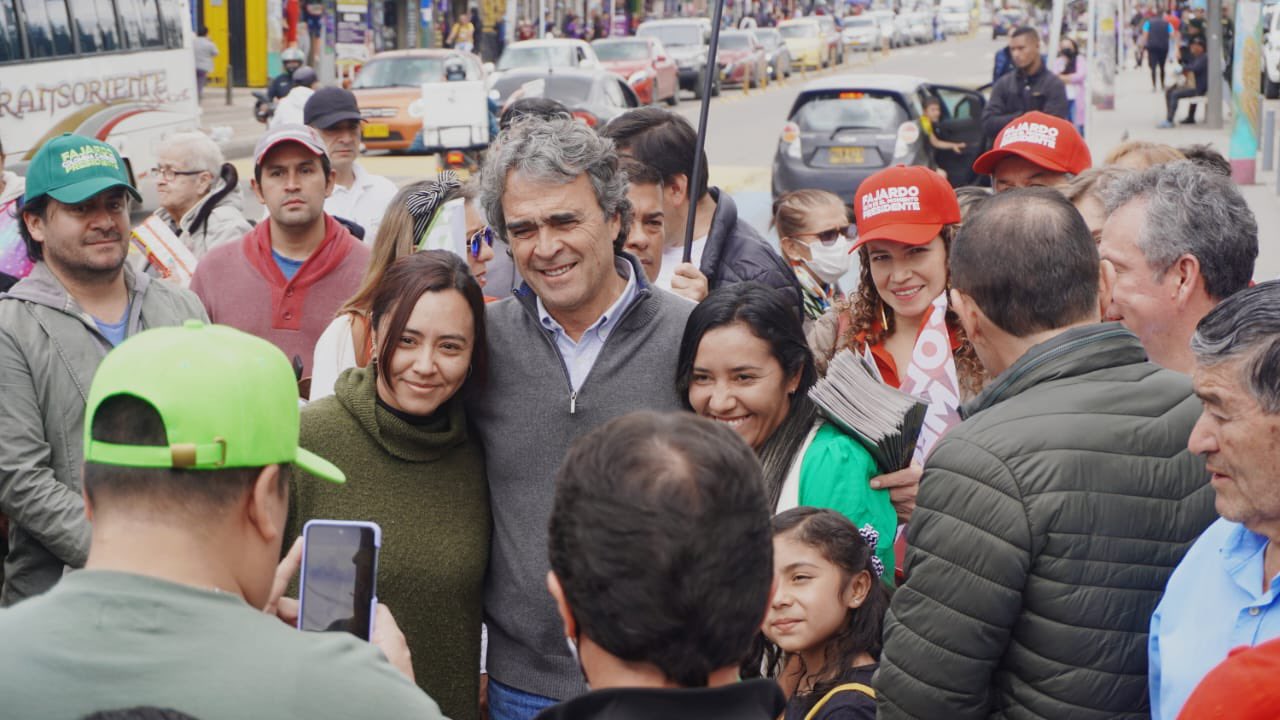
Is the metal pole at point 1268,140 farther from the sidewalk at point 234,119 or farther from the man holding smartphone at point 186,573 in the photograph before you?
the man holding smartphone at point 186,573

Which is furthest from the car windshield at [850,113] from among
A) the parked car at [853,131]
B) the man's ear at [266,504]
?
the man's ear at [266,504]

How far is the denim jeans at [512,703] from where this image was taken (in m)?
3.39

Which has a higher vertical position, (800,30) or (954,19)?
(954,19)

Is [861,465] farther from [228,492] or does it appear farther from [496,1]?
[496,1]

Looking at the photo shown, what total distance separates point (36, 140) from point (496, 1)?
37.8m

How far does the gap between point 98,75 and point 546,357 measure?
50.5ft

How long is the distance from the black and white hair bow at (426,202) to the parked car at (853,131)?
10.8m

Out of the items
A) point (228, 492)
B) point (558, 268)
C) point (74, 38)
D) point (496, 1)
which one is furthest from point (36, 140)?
point (496, 1)

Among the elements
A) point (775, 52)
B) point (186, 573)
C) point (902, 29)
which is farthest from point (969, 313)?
point (902, 29)

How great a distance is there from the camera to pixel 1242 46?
727 inches

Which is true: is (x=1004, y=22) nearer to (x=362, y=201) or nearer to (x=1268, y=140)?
(x=1268, y=140)

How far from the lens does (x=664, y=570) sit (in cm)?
180

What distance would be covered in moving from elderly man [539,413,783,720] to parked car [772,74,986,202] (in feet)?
46.6

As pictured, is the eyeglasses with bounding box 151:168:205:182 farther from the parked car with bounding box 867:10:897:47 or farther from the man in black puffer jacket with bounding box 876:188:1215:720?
the parked car with bounding box 867:10:897:47
